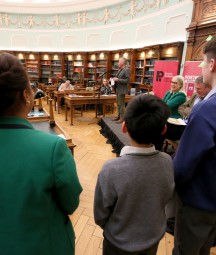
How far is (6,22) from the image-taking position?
1069 centimetres

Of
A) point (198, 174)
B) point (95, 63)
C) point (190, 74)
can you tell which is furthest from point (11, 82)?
point (95, 63)

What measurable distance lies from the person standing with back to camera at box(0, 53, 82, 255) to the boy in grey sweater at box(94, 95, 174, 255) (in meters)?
0.24

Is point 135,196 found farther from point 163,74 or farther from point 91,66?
point 91,66

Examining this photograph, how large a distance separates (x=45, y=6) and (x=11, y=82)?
39.5ft

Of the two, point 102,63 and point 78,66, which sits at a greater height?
point 102,63

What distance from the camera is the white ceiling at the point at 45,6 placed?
9818mm

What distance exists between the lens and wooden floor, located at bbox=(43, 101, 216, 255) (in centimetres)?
175

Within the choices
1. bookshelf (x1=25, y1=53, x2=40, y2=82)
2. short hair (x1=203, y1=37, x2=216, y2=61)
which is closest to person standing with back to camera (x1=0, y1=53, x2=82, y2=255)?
short hair (x1=203, y1=37, x2=216, y2=61)

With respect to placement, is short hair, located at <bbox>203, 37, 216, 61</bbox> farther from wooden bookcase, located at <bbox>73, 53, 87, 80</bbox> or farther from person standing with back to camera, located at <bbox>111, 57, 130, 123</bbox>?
wooden bookcase, located at <bbox>73, 53, 87, 80</bbox>

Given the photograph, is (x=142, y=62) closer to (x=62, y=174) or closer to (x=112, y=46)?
(x=112, y=46)

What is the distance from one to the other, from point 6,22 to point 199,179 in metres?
13.1

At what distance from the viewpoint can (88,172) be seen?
2.99 meters

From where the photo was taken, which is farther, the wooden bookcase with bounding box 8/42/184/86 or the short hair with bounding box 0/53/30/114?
the wooden bookcase with bounding box 8/42/184/86

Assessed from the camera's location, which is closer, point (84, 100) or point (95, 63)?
point (84, 100)
